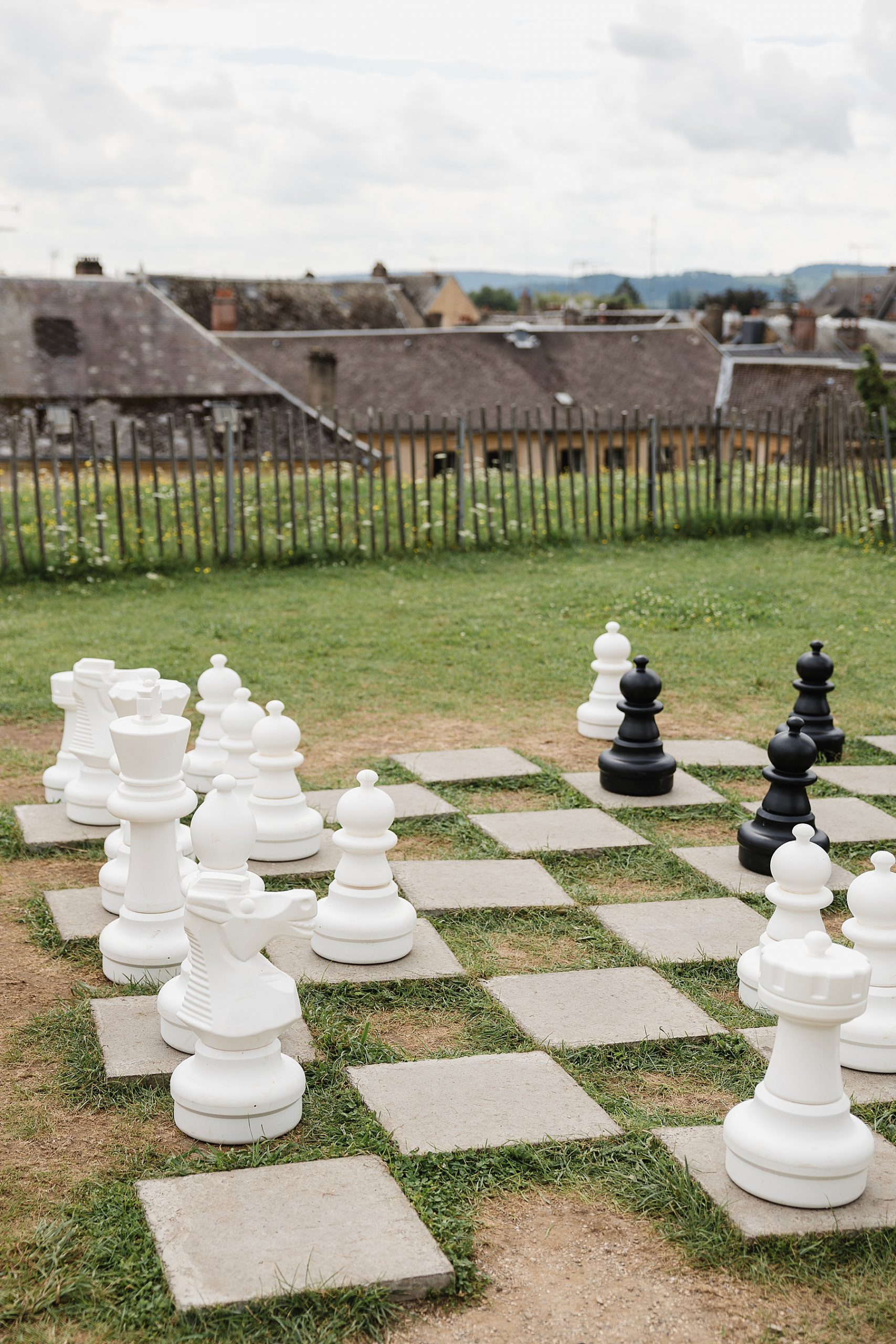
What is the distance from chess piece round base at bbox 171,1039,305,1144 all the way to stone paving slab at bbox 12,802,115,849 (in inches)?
80.2

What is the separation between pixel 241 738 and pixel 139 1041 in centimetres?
171

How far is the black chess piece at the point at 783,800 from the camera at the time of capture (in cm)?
444

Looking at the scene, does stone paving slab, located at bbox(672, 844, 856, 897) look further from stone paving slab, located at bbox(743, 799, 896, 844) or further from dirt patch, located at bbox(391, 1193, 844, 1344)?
dirt patch, located at bbox(391, 1193, 844, 1344)

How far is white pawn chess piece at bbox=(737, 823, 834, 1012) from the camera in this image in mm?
3252

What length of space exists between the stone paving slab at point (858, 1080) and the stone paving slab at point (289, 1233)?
106cm

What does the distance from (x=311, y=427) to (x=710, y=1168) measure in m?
22.1

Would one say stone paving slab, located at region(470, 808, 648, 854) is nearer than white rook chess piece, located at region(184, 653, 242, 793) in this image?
Yes

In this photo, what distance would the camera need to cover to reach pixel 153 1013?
3361 mm

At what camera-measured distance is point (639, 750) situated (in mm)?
5422

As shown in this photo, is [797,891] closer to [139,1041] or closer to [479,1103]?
[479,1103]

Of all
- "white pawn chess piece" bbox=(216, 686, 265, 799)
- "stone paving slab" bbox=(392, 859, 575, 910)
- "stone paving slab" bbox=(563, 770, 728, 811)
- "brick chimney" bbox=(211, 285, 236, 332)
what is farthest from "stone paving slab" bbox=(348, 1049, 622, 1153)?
"brick chimney" bbox=(211, 285, 236, 332)

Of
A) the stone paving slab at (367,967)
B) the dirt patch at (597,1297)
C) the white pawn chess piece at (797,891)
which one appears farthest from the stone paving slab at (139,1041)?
the white pawn chess piece at (797,891)

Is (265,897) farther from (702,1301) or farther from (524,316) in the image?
(524,316)

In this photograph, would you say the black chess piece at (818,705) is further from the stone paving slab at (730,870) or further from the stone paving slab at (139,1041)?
the stone paving slab at (139,1041)
